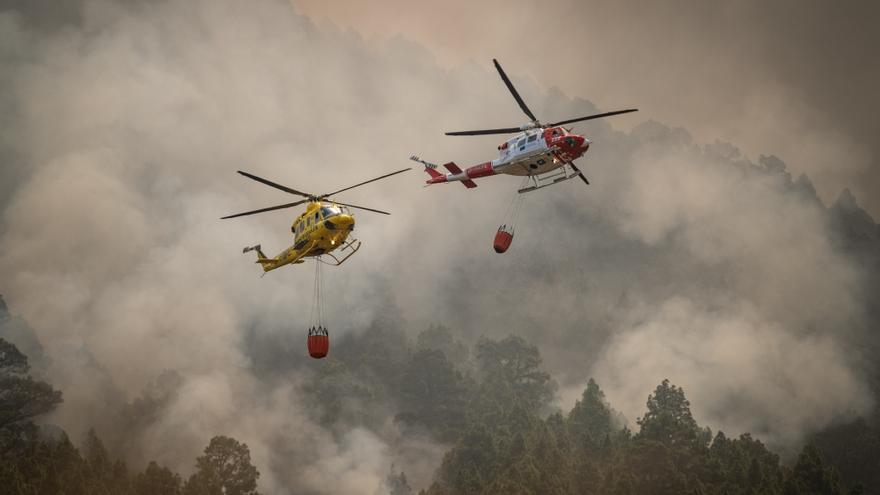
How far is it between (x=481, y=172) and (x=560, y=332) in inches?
5059

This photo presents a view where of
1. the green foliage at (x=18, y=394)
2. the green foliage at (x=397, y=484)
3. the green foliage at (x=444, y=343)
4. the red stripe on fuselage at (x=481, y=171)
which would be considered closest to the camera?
the red stripe on fuselage at (x=481, y=171)

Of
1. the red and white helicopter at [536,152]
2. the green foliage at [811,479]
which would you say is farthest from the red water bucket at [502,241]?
the green foliage at [811,479]

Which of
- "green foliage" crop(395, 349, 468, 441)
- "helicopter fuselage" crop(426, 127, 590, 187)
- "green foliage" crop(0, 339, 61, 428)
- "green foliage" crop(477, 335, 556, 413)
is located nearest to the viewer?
"helicopter fuselage" crop(426, 127, 590, 187)

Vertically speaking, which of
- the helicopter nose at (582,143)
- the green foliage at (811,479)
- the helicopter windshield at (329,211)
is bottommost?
the green foliage at (811,479)

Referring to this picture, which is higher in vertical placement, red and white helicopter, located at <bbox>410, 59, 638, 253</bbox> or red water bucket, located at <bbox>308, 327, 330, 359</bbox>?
red and white helicopter, located at <bbox>410, 59, 638, 253</bbox>

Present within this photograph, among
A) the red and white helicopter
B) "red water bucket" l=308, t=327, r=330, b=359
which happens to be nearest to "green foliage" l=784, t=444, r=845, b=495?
the red and white helicopter

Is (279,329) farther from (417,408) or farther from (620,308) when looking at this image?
(620,308)

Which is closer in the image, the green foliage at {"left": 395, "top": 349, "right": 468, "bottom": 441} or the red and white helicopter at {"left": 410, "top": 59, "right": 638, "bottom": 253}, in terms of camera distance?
the red and white helicopter at {"left": 410, "top": 59, "right": 638, "bottom": 253}

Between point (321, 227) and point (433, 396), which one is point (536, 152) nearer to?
point (321, 227)

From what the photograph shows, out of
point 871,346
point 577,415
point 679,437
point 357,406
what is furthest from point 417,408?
point 871,346

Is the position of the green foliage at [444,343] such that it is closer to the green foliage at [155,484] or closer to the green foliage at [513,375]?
the green foliage at [513,375]

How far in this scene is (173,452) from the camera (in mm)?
118812

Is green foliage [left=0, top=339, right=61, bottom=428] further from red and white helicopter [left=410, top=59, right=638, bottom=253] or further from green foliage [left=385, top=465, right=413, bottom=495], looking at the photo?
red and white helicopter [left=410, top=59, right=638, bottom=253]

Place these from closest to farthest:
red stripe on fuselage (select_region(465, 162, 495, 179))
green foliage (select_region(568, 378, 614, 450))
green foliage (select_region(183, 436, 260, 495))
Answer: red stripe on fuselage (select_region(465, 162, 495, 179)), green foliage (select_region(183, 436, 260, 495)), green foliage (select_region(568, 378, 614, 450))
